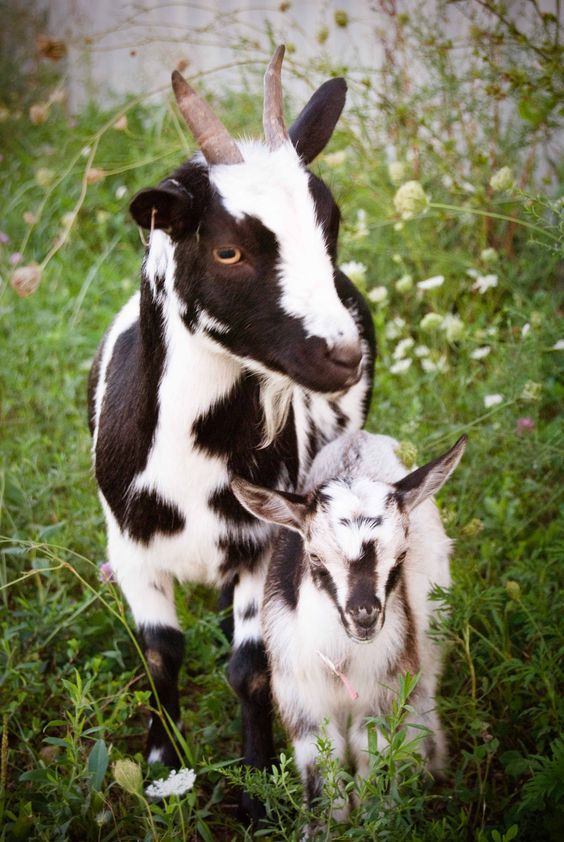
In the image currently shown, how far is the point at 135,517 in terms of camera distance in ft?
8.52

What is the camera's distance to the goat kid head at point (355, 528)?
2.15 meters

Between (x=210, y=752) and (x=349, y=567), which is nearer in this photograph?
(x=349, y=567)

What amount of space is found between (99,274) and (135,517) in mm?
2747

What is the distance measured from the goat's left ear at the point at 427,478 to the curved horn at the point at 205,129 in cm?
89

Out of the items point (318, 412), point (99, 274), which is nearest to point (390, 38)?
point (99, 274)

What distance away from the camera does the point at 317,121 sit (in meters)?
2.49

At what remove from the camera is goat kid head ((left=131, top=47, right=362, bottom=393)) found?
2.08 metres

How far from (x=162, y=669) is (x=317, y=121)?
163 centimetres

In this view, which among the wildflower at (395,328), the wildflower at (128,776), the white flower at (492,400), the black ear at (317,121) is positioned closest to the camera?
the wildflower at (128,776)

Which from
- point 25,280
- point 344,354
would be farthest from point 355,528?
point 25,280

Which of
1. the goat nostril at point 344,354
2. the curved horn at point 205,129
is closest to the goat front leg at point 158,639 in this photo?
the goat nostril at point 344,354

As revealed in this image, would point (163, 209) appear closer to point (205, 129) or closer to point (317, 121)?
point (205, 129)

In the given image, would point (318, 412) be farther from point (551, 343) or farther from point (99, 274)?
point (99, 274)

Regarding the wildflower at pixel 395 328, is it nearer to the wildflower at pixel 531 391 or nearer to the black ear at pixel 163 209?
the wildflower at pixel 531 391
